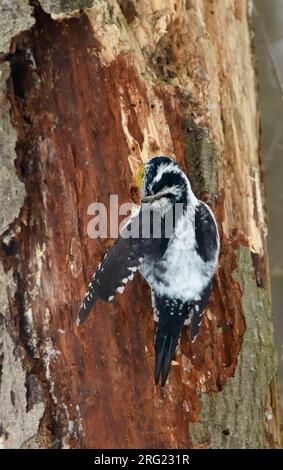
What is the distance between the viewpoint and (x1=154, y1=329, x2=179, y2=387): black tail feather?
3059 mm

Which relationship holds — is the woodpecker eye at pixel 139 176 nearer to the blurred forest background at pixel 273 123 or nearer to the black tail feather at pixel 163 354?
the black tail feather at pixel 163 354

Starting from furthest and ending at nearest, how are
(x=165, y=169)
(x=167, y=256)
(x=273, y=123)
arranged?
1. (x=273, y=123)
2. (x=167, y=256)
3. (x=165, y=169)

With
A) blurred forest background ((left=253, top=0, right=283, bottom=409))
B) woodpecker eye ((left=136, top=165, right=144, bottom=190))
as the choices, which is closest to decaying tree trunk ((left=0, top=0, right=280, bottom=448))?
woodpecker eye ((left=136, top=165, right=144, bottom=190))

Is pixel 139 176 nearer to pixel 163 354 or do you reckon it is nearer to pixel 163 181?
pixel 163 181

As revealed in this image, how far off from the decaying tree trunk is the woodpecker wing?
4.1 inches

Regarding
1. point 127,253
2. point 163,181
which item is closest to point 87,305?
point 127,253

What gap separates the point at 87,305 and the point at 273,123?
8.52ft

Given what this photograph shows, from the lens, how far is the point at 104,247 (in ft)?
10.6

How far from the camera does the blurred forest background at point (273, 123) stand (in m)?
5.07

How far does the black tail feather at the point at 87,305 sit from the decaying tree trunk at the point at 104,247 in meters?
0.08

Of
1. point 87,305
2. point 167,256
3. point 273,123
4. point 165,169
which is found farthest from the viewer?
point 273,123

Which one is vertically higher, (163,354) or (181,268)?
(181,268)

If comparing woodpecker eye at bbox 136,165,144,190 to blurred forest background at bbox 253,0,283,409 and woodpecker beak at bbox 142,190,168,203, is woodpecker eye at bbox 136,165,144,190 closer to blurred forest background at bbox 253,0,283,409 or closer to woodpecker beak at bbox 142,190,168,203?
woodpecker beak at bbox 142,190,168,203

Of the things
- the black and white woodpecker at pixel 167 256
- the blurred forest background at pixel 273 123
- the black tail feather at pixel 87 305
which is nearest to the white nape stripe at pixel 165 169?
the black and white woodpecker at pixel 167 256
